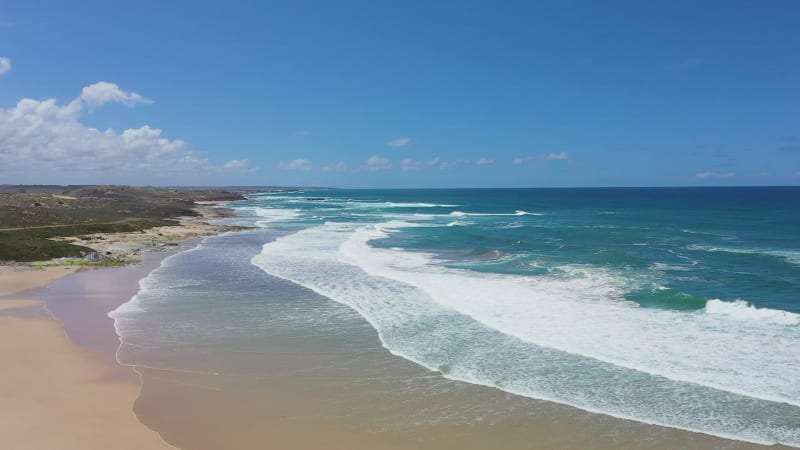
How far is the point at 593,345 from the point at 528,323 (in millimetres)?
2592

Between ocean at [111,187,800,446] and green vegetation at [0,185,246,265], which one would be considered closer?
ocean at [111,187,800,446]

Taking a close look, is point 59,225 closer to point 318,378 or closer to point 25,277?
point 25,277

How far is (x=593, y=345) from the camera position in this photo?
14.8 m

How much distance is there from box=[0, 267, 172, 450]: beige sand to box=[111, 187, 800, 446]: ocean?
117cm

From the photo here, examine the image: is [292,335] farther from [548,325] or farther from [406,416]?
[548,325]

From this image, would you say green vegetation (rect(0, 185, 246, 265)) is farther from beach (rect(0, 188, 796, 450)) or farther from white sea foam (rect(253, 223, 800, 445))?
white sea foam (rect(253, 223, 800, 445))

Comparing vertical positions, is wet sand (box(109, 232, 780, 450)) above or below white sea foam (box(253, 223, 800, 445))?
below

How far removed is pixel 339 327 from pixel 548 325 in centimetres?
637

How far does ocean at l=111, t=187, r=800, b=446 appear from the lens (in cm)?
1162

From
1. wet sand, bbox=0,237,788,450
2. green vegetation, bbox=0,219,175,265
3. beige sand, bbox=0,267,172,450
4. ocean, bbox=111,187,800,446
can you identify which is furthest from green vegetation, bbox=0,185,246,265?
wet sand, bbox=0,237,788,450

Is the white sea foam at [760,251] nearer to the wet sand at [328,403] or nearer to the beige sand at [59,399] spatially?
the wet sand at [328,403]

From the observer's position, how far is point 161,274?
87.2ft

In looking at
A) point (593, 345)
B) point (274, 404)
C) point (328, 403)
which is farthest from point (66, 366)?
point (593, 345)

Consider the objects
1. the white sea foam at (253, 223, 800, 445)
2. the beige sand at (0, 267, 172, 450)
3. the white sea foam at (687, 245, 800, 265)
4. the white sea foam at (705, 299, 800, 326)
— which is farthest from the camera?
the white sea foam at (687, 245, 800, 265)
